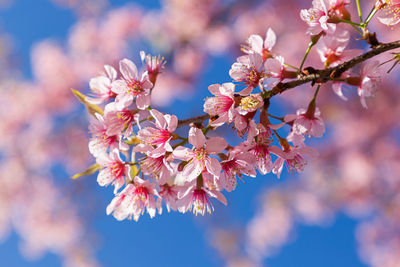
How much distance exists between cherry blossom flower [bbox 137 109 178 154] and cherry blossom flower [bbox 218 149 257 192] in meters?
0.22

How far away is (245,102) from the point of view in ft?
3.58

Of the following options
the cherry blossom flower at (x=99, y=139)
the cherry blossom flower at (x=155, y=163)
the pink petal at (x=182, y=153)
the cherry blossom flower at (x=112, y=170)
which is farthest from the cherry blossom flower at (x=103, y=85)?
the pink petal at (x=182, y=153)

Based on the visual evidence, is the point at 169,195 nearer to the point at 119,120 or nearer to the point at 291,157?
the point at 119,120

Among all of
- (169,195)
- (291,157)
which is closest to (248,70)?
(291,157)

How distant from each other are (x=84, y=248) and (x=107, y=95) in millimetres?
7449

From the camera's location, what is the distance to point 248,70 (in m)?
1.20

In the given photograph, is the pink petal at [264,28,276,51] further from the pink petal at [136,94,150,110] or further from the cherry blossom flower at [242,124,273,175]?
the pink petal at [136,94,150,110]

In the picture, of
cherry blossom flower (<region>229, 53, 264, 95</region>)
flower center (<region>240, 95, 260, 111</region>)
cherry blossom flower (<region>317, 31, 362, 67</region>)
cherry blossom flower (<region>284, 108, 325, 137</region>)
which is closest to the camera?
flower center (<region>240, 95, 260, 111</region>)

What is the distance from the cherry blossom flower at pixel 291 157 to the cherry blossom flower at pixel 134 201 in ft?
1.57

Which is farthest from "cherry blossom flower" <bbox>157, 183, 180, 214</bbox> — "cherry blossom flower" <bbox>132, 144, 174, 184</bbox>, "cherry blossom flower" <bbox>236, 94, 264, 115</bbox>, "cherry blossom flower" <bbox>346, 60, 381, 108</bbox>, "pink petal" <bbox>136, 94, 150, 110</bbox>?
"cherry blossom flower" <bbox>346, 60, 381, 108</bbox>

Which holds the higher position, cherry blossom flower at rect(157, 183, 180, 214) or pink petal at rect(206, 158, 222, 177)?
cherry blossom flower at rect(157, 183, 180, 214)

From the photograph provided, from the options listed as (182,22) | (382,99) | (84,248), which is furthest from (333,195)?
(84,248)

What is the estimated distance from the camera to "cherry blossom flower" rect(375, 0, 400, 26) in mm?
1220

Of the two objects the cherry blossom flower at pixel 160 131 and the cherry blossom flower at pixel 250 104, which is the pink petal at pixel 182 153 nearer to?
the cherry blossom flower at pixel 160 131
